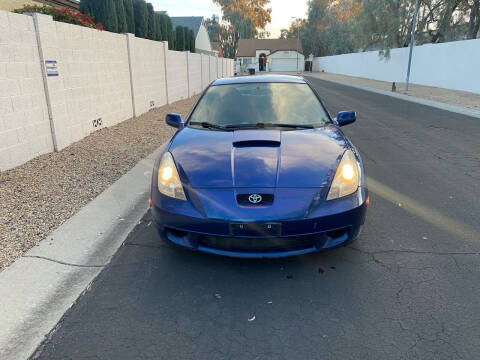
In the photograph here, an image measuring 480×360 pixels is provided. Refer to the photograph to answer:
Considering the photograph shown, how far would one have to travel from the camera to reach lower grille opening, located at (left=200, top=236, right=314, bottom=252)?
2.85 metres

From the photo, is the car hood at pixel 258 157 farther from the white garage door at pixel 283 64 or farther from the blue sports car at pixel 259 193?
the white garage door at pixel 283 64

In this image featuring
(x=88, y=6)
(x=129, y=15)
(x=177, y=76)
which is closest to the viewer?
(x=88, y=6)

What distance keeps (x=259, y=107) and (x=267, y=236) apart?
2075 mm

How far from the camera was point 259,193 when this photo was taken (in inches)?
115

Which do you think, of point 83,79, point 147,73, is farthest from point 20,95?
point 147,73

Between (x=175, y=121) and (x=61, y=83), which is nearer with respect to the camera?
(x=175, y=121)

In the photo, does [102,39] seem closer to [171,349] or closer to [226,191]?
[226,191]

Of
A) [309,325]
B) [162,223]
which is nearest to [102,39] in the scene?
[162,223]

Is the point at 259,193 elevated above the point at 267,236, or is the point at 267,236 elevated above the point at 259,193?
the point at 259,193

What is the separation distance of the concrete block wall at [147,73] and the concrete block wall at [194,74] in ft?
15.0

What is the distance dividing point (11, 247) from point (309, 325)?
2825 millimetres

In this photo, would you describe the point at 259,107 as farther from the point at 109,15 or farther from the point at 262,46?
the point at 262,46

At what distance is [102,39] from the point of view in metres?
9.15

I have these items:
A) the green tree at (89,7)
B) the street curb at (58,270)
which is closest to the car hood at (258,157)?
the street curb at (58,270)
